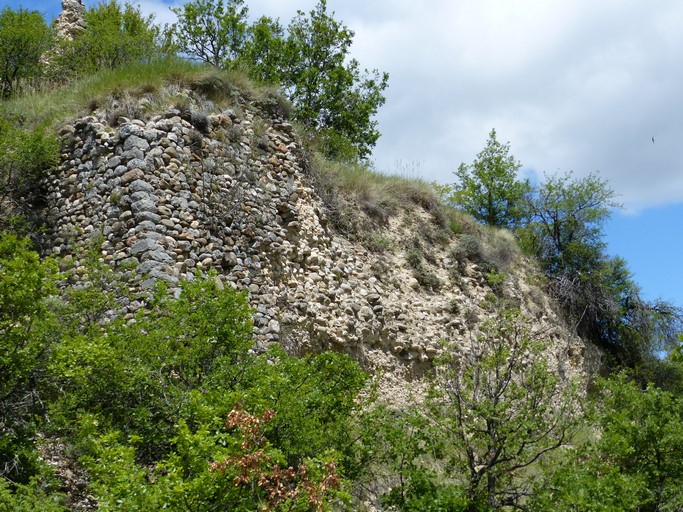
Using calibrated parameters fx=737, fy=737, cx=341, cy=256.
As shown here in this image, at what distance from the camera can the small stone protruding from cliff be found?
70.3ft

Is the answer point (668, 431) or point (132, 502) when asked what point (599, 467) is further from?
point (132, 502)

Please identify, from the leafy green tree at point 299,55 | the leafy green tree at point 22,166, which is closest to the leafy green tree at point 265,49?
the leafy green tree at point 299,55

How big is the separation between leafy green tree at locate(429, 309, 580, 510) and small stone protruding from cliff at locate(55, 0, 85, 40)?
17.1 meters

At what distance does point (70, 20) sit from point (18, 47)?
4877 millimetres

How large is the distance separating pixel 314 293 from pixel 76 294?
14.8 ft

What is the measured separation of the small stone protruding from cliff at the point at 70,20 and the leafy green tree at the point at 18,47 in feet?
8.50

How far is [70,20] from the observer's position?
72.6ft

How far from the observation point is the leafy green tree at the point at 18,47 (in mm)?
17578

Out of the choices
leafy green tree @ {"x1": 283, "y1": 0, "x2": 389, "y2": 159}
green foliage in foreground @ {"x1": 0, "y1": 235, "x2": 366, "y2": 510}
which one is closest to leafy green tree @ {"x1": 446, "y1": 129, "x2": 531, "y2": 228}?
leafy green tree @ {"x1": 283, "y1": 0, "x2": 389, "y2": 159}

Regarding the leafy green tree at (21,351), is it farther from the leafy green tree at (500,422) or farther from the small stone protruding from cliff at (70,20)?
the small stone protruding from cliff at (70,20)

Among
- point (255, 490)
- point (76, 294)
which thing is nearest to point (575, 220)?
point (76, 294)

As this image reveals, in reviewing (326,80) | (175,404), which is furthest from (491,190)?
(175,404)

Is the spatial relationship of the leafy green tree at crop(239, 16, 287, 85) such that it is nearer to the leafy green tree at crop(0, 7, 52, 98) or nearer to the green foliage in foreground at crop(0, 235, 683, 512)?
the leafy green tree at crop(0, 7, 52, 98)

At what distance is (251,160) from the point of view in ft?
42.6
